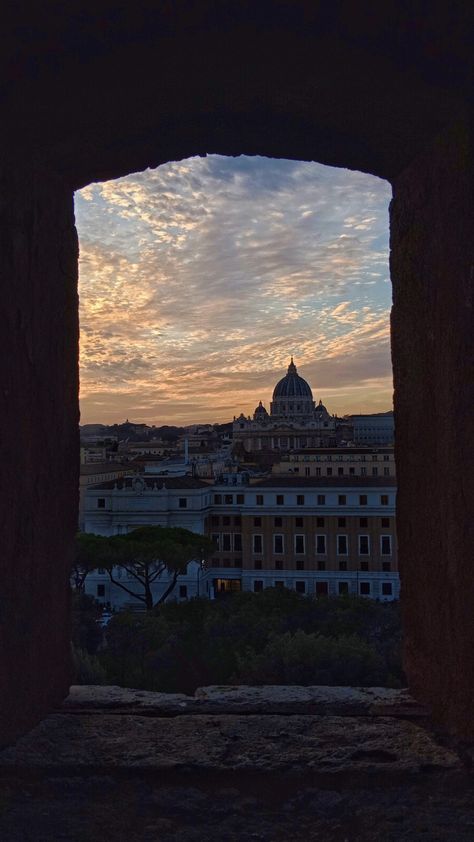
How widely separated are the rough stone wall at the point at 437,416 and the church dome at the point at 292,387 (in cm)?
8643

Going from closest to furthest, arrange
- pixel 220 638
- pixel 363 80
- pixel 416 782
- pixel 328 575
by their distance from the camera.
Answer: pixel 416 782
pixel 363 80
pixel 220 638
pixel 328 575

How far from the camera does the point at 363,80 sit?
1.61m

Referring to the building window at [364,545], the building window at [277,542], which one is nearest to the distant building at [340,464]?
the building window at [277,542]

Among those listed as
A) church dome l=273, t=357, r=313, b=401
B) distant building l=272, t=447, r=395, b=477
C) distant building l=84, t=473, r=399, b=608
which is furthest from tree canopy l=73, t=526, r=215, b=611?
church dome l=273, t=357, r=313, b=401

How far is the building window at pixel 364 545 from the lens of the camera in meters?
23.2

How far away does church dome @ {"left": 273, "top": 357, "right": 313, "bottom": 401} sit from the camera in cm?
8850

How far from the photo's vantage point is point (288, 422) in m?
83.6

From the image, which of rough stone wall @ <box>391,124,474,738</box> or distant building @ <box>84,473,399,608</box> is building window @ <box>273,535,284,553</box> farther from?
rough stone wall @ <box>391,124,474,738</box>

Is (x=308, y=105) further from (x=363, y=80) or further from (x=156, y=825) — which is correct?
(x=156, y=825)

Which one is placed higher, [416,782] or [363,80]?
[363,80]

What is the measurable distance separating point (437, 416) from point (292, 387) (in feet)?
286

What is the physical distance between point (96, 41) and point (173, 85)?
0.24 meters

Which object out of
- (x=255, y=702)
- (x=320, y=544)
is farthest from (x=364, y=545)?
(x=255, y=702)

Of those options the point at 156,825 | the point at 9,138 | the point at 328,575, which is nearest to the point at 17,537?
the point at 156,825
